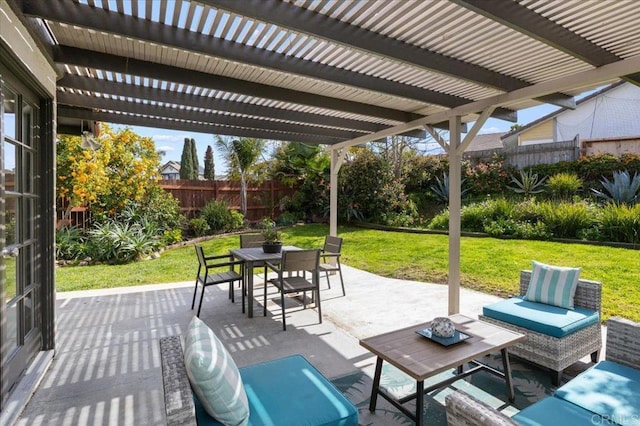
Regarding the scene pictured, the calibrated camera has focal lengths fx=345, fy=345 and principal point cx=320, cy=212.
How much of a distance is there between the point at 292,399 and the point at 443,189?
10.3 m

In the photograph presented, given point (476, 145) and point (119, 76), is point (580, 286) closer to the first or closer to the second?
point (119, 76)

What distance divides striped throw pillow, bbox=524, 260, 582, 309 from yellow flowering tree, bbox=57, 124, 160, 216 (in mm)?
9075

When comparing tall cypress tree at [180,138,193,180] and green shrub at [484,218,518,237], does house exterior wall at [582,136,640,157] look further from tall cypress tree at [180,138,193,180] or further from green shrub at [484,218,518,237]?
tall cypress tree at [180,138,193,180]

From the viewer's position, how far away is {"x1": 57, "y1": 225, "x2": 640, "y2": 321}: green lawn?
17.9 feet

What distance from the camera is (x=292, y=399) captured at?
6.43ft

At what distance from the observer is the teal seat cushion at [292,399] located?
1774 millimetres

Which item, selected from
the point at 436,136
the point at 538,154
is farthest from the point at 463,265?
the point at 538,154

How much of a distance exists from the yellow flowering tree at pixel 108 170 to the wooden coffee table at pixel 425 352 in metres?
8.37

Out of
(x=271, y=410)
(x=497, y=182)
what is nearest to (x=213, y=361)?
(x=271, y=410)

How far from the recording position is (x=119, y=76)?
12.4 ft

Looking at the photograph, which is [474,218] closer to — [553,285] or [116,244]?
[553,285]

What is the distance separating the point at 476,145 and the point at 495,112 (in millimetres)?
19811

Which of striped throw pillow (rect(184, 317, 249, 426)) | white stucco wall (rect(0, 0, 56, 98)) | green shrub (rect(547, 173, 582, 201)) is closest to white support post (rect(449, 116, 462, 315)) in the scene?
striped throw pillow (rect(184, 317, 249, 426))

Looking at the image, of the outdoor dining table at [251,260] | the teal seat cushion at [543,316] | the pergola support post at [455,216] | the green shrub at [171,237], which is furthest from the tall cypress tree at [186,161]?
the teal seat cushion at [543,316]
